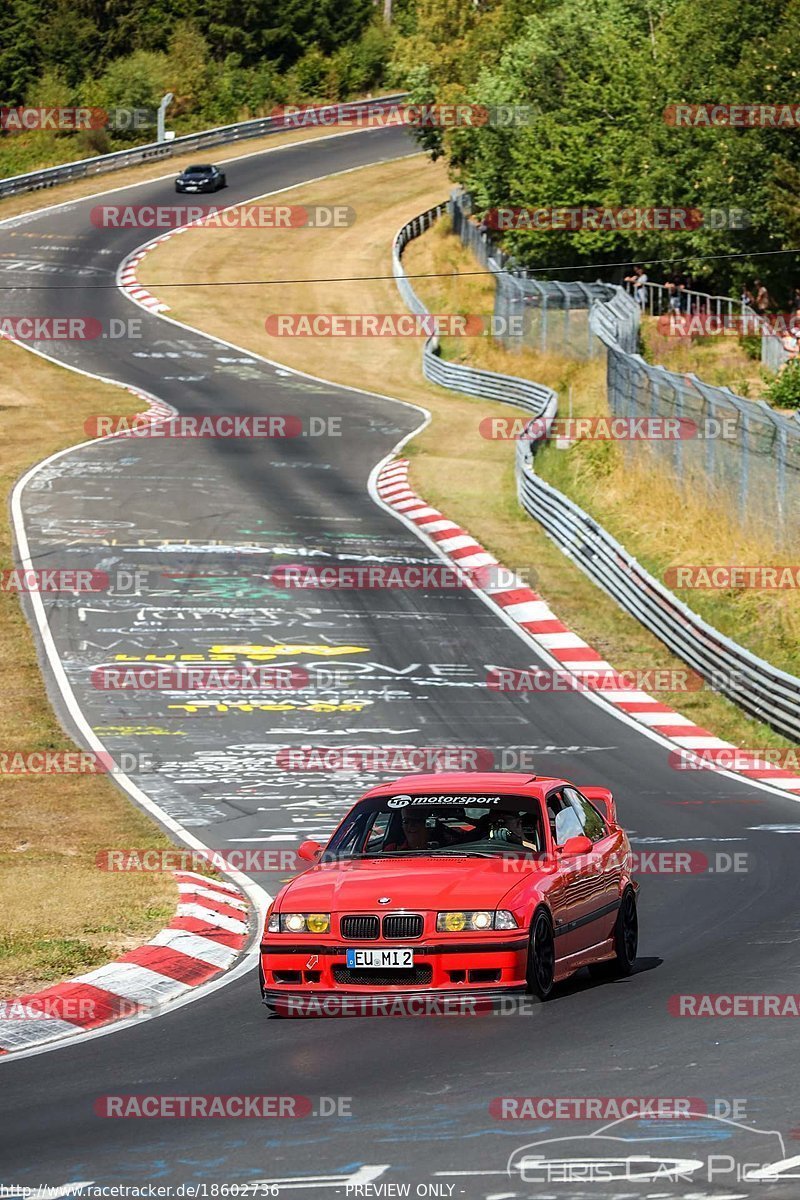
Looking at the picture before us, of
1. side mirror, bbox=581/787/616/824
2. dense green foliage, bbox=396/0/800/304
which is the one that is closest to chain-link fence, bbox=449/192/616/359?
dense green foliage, bbox=396/0/800/304

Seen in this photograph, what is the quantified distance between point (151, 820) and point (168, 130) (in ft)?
263

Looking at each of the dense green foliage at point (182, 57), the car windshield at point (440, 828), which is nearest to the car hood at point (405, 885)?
the car windshield at point (440, 828)

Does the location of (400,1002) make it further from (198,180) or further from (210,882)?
(198,180)

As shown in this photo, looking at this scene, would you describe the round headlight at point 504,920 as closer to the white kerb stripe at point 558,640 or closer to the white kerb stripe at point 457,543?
the white kerb stripe at point 558,640

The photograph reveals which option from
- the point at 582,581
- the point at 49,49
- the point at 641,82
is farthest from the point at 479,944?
the point at 49,49

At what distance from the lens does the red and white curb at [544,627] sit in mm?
23734

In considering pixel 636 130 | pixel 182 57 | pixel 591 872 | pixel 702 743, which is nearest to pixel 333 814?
pixel 702 743

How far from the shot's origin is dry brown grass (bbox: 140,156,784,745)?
101 ft

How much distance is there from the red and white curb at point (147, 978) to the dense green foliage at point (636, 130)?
31665mm

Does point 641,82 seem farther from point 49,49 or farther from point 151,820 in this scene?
point 49,49

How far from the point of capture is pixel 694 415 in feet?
107

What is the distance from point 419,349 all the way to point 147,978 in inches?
1883

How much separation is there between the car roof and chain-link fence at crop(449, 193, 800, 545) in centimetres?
1542

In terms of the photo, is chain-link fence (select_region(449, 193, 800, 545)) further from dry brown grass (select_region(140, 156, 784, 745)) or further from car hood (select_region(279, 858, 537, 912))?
car hood (select_region(279, 858, 537, 912))
